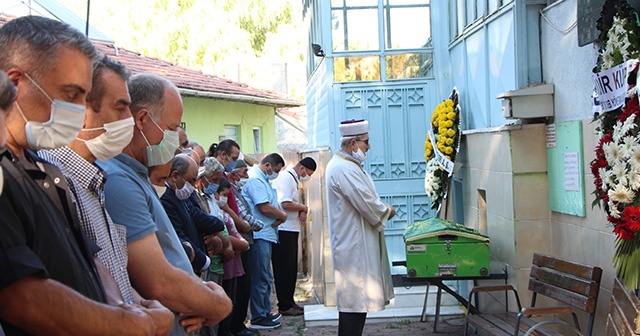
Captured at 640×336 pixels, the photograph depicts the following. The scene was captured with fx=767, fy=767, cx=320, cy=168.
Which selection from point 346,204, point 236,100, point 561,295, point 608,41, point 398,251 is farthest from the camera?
point 236,100

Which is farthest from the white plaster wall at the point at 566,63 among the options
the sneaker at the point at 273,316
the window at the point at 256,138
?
the window at the point at 256,138

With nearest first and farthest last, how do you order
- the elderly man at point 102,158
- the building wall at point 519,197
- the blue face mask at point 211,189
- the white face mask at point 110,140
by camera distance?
1. the elderly man at point 102,158
2. the white face mask at point 110,140
3. the building wall at point 519,197
4. the blue face mask at point 211,189

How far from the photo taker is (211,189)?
23.8ft

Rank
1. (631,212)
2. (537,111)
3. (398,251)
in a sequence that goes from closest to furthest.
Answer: (631,212) → (537,111) → (398,251)

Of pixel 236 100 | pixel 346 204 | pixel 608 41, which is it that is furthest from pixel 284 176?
pixel 236 100

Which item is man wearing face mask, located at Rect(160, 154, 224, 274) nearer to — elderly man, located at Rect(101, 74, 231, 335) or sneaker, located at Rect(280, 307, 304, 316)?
elderly man, located at Rect(101, 74, 231, 335)

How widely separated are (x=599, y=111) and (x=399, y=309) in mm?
4854

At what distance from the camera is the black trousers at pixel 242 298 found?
8805 millimetres

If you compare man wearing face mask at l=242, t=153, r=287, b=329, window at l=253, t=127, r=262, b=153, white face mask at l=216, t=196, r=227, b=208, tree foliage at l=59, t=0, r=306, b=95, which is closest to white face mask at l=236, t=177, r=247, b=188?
man wearing face mask at l=242, t=153, r=287, b=329

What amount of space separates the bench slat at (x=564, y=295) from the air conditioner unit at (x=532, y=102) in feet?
4.71

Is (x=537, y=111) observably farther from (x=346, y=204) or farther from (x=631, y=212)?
(x=631, y=212)

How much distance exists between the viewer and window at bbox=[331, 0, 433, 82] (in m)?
10.2

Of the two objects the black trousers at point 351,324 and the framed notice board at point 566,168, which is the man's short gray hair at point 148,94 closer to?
the framed notice board at point 566,168

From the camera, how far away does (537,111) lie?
668 centimetres
